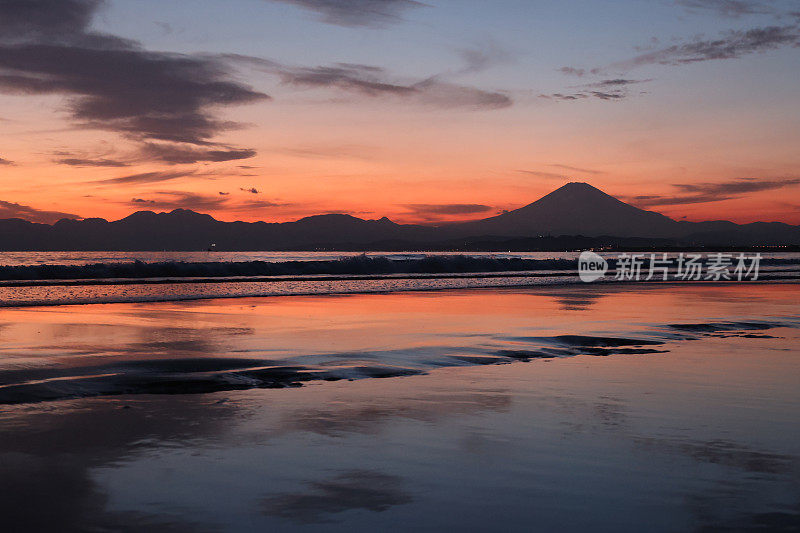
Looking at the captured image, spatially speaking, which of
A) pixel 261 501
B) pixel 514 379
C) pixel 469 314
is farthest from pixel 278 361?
pixel 469 314

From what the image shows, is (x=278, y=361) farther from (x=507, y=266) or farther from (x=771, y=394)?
(x=507, y=266)

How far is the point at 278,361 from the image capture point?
1170 centimetres

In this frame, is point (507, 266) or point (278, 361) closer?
point (278, 361)

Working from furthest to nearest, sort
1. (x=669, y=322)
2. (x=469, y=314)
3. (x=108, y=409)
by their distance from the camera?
(x=469, y=314)
(x=669, y=322)
(x=108, y=409)

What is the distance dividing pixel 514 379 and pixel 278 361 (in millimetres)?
3622

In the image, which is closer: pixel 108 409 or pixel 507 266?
pixel 108 409

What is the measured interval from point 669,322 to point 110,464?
50.3 feet

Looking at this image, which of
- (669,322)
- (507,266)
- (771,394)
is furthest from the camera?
(507,266)

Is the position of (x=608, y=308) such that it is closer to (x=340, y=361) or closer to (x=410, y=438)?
(x=340, y=361)

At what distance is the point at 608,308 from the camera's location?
75.4 ft

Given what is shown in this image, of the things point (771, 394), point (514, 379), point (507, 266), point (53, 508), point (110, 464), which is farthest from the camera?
point (507, 266)

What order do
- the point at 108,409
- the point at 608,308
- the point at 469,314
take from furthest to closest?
the point at 608,308 < the point at 469,314 < the point at 108,409

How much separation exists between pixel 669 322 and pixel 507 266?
161ft

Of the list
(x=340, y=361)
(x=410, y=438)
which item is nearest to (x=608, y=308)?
(x=340, y=361)
